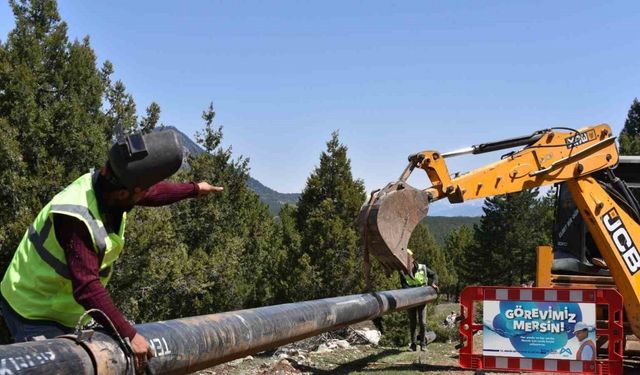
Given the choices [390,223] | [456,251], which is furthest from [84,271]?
[456,251]

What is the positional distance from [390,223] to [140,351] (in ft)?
13.7

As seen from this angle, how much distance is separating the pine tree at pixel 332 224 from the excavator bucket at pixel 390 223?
11.5m

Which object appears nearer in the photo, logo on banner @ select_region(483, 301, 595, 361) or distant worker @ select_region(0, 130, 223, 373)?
distant worker @ select_region(0, 130, 223, 373)

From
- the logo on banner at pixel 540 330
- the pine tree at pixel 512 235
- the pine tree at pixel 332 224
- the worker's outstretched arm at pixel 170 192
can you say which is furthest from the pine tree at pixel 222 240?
the pine tree at pixel 512 235

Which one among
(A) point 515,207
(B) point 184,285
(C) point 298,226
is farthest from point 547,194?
(B) point 184,285

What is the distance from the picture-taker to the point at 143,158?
2.95 metres

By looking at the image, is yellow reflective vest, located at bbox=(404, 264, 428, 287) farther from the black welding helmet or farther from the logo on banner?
the black welding helmet

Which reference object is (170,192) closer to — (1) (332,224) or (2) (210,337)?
(2) (210,337)

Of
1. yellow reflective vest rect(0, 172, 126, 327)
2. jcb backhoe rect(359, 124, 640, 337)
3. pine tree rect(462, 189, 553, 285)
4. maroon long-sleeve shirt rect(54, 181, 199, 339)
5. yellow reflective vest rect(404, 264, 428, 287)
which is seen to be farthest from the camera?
pine tree rect(462, 189, 553, 285)

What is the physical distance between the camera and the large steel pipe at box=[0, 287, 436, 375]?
8.57ft

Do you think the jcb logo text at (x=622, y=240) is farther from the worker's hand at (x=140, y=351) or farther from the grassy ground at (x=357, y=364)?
the worker's hand at (x=140, y=351)

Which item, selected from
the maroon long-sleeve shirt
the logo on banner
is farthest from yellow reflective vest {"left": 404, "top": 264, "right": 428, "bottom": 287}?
the maroon long-sleeve shirt

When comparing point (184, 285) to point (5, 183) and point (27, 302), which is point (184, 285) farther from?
point (27, 302)

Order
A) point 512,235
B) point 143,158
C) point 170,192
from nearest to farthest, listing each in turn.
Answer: point 143,158 → point 170,192 → point 512,235
